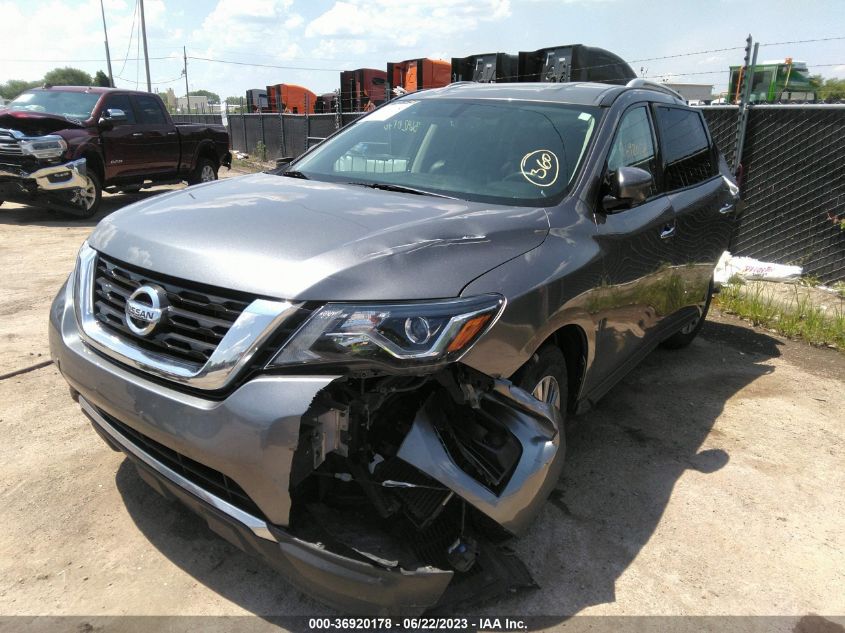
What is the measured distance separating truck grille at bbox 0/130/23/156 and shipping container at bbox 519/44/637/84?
23.2 feet

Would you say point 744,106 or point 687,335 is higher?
point 744,106

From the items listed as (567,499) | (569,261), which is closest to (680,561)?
(567,499)

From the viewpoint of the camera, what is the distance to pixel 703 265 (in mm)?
4566

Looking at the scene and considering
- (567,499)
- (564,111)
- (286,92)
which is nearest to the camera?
(567,499)

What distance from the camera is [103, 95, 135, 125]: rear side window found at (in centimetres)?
1045

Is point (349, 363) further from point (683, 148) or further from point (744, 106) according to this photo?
point (744, 106)

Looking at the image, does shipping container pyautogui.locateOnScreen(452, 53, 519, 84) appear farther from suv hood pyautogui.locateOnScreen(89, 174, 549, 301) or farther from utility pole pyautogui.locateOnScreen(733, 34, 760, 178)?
suv hood pyautogui.locateOnScreen(89, 174, 549, 301)

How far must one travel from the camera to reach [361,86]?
2175cm

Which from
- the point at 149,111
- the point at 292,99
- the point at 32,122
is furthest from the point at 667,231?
the point at 292,99

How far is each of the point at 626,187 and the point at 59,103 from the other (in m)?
10.3

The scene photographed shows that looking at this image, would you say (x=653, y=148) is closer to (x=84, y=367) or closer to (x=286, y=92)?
(x=84, y=367)

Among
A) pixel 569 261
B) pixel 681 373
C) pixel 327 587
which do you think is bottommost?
pixel 681 373

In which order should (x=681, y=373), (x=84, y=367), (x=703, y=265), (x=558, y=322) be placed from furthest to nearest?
(x=681, y=373) → (x=703, y=265) → (x=558, y=322) → (x=84, y=367)

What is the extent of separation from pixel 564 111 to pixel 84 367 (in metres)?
2.54
